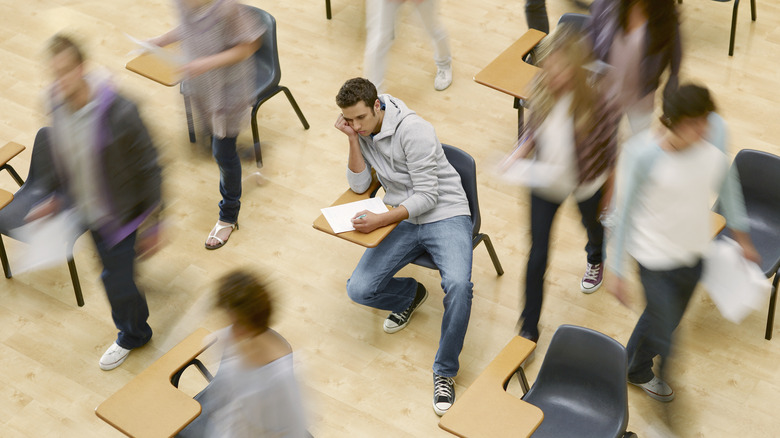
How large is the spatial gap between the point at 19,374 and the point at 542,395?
2725 millimetres

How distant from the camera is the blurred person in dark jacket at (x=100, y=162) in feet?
12.6

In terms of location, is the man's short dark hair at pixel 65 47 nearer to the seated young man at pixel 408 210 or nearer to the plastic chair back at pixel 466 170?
the seated young man at pixel 408 210

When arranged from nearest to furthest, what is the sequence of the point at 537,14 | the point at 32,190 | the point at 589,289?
the point at 589,289, the point at 32,190, the point at 537,14

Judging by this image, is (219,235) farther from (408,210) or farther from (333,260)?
(408,210)

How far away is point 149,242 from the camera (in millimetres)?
4250

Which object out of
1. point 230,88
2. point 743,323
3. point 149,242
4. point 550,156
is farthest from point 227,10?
point 743,323

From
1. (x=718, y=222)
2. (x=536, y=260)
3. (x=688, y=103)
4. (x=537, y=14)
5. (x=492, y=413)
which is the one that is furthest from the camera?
(x=537, y=14)

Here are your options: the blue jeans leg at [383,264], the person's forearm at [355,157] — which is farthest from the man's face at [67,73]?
the blue jeans leg at [383,264]

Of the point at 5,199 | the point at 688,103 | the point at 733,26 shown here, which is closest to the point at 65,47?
the point at 5,199

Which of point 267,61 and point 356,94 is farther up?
point 356,94

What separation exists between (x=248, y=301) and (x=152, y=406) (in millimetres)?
916

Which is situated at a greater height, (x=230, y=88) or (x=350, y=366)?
(x=230, y=88)

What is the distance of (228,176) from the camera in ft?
17.2

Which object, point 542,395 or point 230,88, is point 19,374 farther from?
point 542,395
